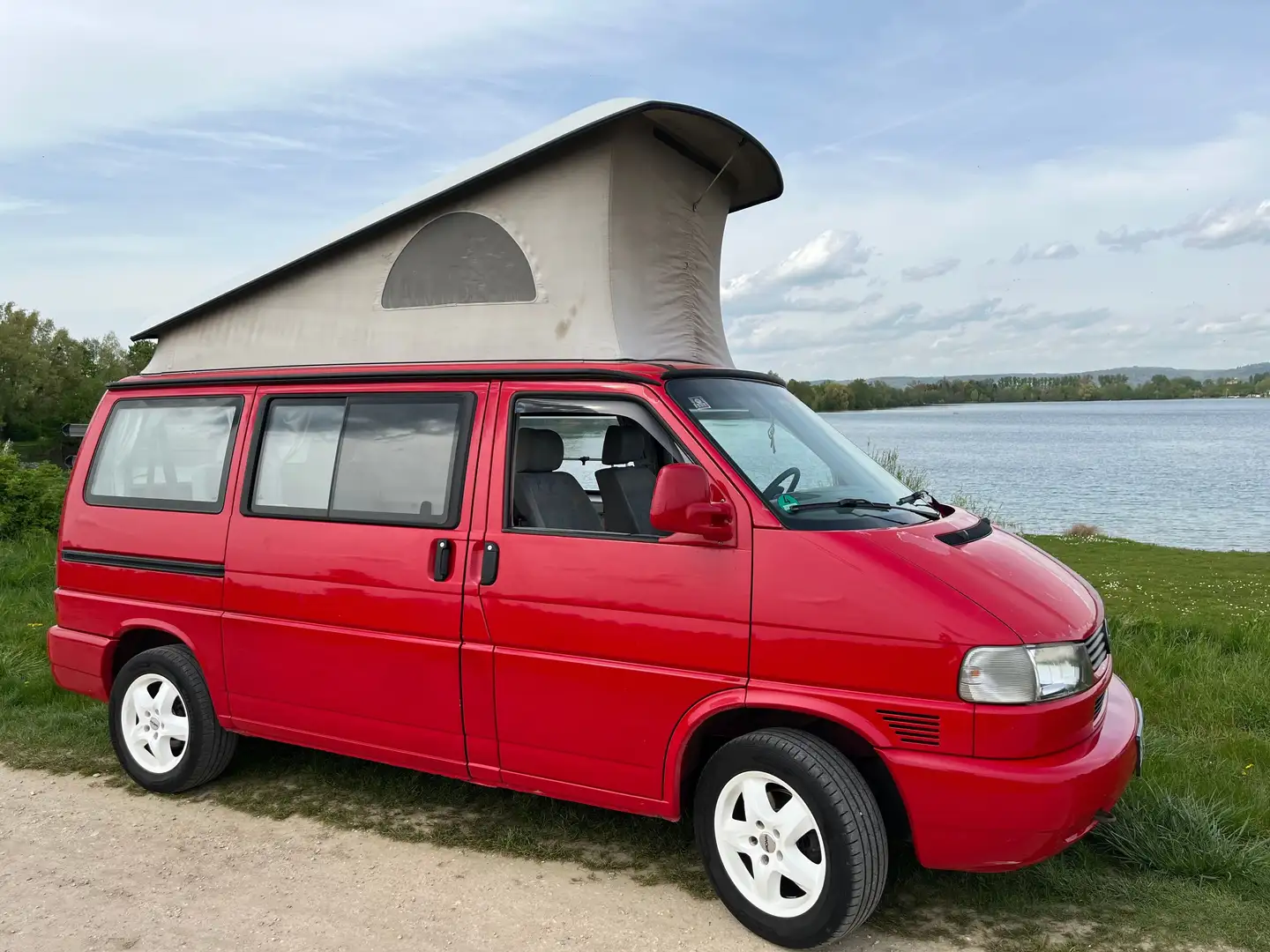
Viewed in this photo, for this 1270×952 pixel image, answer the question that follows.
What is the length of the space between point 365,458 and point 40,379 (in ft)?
247

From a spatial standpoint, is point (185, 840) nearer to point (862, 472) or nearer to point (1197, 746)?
point (862, 472)

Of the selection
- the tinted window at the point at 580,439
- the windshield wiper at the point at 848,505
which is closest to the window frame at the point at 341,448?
the tinted window at the point at 580,439

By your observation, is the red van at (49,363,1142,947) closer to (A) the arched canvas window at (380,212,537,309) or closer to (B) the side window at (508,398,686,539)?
(B) the side window at (508,398,686,539)

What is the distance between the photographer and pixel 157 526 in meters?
5.32

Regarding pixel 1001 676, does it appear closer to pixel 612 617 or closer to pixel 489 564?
pixel 612 617

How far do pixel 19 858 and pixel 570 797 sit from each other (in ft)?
8.34

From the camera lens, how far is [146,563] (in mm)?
5359

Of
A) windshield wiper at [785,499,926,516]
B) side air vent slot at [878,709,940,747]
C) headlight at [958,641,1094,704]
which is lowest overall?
→ side air vent slot at [878,709,940,747]

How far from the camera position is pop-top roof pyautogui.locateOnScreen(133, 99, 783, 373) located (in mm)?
4633

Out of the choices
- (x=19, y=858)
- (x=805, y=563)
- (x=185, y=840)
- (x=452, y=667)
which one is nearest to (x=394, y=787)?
(x=185, y=840)

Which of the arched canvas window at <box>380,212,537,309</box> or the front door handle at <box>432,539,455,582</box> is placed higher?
the arched canvas window at <box>380,212,537,309</box>

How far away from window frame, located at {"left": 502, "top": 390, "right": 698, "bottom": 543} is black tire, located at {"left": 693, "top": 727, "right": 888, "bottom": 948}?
2.86 feet

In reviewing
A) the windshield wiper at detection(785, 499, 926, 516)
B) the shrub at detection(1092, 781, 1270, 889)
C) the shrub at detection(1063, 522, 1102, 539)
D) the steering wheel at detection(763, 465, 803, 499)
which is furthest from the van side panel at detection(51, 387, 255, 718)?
the shrub at detection(1063, 522, 1102, 539)

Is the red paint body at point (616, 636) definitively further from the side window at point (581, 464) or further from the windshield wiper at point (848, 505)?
the windshield wiper at point (848, 505)
